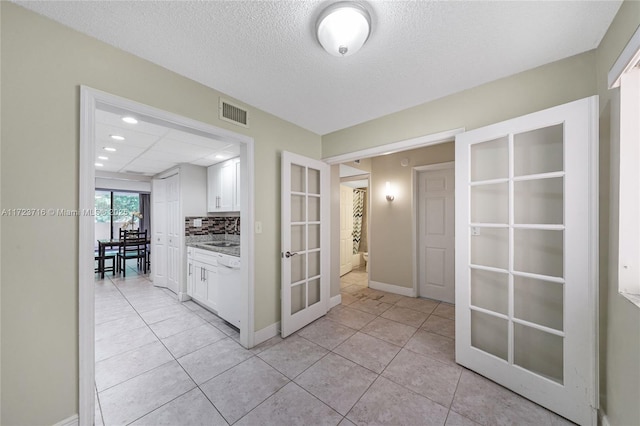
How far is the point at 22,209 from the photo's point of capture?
46.6 inches

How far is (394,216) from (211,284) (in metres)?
3.05

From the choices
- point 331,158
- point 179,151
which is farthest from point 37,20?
point 331,158

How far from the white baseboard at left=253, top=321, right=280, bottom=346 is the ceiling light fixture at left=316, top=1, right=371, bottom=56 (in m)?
2.56

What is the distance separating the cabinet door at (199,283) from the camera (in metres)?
3.26

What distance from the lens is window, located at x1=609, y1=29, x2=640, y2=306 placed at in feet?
3.69

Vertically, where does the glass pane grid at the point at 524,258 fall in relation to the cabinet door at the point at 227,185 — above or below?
below

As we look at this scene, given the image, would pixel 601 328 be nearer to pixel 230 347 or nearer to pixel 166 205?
pixel 230 347

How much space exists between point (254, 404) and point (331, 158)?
2.62 metres

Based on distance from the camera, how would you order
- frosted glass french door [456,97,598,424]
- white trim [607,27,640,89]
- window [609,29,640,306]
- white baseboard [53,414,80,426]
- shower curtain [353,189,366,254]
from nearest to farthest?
white trim [607,27,640,89] → window [609,29,640,306] → white baseboard [53,414,80,426] → frosted glass french door [456,97,598,424] → shower curtain [353,189,366,254]

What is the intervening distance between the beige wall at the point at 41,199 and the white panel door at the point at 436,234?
386 cm

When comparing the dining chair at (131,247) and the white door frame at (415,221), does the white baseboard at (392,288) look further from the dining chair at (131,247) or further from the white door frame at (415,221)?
the dining chair at (131,247)

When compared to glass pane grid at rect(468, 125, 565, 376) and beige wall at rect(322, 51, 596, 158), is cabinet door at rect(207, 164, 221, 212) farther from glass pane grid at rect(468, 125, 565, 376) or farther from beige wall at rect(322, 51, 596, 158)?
glass pane grid at rect(468, 125, 565, 376)

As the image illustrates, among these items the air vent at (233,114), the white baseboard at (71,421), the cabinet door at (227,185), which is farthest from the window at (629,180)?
the cabinet door at (227,185)

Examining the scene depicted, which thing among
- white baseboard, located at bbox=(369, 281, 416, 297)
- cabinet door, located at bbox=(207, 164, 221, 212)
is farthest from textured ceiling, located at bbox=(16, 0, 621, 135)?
white baseboard, located at bbox=(369, 281, 416, 297)
